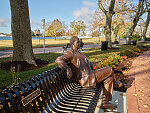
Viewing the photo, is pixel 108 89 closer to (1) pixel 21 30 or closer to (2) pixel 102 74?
(2) pixel 102 74

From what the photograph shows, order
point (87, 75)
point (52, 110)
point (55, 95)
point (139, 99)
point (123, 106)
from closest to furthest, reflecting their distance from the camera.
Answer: point (52, 110)
point (55, 95)
point (87, 75)
point (123, 106)
point (139, 99)

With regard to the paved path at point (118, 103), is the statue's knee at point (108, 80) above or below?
above

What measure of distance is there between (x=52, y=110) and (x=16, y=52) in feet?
19.2

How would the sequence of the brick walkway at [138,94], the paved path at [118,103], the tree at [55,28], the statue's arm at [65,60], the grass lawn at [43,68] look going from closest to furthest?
1. the statue's arm at [65,60]
2. the paved path at [118,103]
3. the brick walkway at [138,94]
4. the grass lawn at [43,68]
5. the tree at [55,28]

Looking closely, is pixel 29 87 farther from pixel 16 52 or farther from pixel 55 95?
pixel 16 52

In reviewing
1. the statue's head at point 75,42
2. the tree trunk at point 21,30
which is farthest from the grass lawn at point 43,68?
the statue's head at point 75,42

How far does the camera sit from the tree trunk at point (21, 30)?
22.7 ft

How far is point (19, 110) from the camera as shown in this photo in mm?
1644

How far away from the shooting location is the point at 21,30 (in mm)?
7000

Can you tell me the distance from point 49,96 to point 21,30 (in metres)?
5.66

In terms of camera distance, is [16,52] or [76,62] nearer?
[76,62]

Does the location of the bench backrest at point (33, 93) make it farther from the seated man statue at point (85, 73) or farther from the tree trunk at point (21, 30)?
the tree trunk at point (21, 30)

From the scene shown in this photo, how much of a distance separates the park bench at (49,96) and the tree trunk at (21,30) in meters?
4.79

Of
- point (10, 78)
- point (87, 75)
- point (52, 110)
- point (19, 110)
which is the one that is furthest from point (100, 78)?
point (10, 78)
